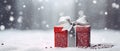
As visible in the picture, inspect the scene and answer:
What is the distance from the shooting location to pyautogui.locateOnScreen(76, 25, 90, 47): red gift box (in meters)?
2.07

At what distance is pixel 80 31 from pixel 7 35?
758 millimetres

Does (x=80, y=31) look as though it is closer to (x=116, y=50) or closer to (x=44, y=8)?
(x=116, y=50)

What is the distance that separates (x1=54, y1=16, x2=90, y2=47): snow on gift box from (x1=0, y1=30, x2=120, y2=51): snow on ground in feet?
0.28

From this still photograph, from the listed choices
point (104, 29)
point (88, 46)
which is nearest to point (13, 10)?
point (104, 29)

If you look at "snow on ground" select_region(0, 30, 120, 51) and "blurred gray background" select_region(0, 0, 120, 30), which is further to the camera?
"blurred gray background" select_region(0, 0, 120, 30)

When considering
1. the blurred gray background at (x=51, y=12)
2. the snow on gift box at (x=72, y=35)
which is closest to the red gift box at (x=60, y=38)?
the snow on gift box at (x=72, y=35)

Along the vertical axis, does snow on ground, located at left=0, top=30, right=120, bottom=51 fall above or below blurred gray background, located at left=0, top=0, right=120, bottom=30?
below

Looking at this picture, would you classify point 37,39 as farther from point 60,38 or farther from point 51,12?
point 51,12

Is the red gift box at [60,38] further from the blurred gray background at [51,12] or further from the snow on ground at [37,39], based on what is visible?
the blurred gray background at [51,12]

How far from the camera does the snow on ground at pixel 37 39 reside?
201 cm

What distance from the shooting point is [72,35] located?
6.86 feet

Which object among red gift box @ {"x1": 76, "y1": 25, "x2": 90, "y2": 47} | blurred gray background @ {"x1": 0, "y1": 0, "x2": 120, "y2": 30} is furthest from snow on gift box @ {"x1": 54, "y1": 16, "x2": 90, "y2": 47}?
blurred gray background @ {"x1": 0, "y1": 0, "x2": 120, "y2": 30}

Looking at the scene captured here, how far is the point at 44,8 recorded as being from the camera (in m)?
2.87

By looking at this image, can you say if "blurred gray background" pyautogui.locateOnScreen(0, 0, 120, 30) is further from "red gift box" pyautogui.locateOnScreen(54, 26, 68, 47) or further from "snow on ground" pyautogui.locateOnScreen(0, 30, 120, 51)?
"red gift box" pyautogui.locateOnScreen(54, 26, 68, 47)
